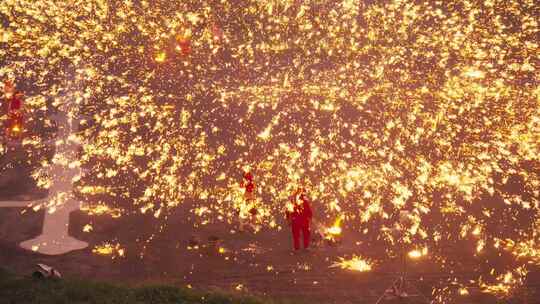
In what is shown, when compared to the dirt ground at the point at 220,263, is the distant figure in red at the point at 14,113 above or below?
above

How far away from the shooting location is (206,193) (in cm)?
1306

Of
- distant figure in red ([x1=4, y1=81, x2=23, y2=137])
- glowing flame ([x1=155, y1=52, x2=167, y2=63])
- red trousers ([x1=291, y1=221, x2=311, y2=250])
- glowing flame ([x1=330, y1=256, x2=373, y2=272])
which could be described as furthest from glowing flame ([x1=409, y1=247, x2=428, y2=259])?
distant figure in red ([x1=4, y1=81, x2=23, y2=137])

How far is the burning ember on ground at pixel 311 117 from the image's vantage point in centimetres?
1218

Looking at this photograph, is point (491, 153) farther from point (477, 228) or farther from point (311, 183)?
point (311, 183)

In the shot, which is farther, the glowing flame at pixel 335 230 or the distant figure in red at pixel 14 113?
the distant figure in red at pixel 14 113

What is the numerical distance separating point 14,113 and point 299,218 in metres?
11.4

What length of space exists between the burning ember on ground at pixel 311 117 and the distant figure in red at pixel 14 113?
1.75ft

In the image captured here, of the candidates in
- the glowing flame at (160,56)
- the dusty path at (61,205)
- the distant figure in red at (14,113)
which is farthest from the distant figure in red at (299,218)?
the glowing flame at (160,56)

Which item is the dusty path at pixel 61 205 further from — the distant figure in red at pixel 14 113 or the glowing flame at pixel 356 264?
the glowing flame at pixel 356 264

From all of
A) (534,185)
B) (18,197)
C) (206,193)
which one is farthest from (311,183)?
(18,197)

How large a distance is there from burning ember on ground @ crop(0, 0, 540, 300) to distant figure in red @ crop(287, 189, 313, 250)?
0.84m

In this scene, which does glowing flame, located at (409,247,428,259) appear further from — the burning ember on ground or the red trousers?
the red trousers

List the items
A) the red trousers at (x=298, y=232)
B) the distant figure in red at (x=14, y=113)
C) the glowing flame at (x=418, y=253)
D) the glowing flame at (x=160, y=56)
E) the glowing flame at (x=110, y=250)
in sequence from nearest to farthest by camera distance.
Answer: the glowing flame at (x=110, y=250), the red trousers at (x=298, y=232), the glowing flame at (x=418, y=253), the distant figure in red at (x=14, y=113), the glowing flame at (x=160, y=56)

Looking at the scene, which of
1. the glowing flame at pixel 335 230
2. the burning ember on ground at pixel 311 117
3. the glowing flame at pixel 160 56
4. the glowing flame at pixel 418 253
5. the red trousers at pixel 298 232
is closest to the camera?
the red trousers at pixel 298 232
